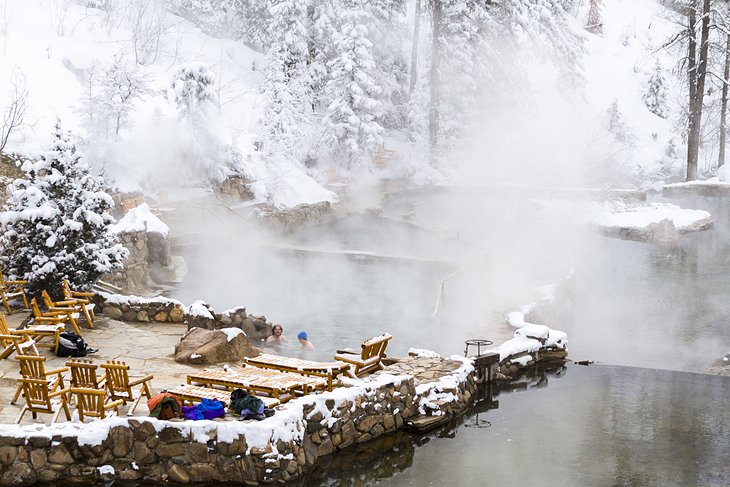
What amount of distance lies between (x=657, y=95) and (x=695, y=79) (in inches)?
320

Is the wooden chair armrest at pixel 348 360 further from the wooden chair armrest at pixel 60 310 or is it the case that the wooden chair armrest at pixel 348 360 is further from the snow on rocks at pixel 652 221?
the snow on rocks at pixel 652 221

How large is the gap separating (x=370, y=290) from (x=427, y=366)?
6.85 metres

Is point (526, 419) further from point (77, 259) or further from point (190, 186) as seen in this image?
point (190, 186)

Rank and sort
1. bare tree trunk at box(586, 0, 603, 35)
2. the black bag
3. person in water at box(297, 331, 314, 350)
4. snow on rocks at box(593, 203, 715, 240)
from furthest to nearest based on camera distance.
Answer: bare tree trunk at box(586, 0, 603, 35)
snow on rocks at box(593, 203, 715, 240)
person in water at box(297, 331, 314, 350)
the black bag

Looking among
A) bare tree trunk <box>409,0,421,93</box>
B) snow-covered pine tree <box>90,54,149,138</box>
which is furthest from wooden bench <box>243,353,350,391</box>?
bare tree trunk <box>409,0,421,93</box>

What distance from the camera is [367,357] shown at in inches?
461

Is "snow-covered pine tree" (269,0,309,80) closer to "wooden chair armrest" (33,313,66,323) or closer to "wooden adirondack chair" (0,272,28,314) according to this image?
"wooden adirondack chair" (0,272,28,314)

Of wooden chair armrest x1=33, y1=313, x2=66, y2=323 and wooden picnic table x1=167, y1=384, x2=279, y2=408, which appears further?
wooden chair armrest x1=33, y1=313, x2=66, y2=323

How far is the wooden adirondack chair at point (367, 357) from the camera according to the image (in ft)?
37.7

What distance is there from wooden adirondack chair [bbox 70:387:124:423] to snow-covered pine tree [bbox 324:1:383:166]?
84.2 ft

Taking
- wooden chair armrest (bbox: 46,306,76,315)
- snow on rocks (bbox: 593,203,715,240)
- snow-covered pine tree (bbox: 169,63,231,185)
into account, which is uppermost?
snow-covered pine tree (bbox: 169,63,231,185)

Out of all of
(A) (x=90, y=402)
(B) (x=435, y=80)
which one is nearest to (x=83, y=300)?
(A) (x=90, y=402)

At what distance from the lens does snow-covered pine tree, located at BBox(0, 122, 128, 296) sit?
14336 mm

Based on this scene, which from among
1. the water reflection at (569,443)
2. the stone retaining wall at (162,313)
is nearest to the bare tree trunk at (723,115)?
the water reflection at (569,443)
